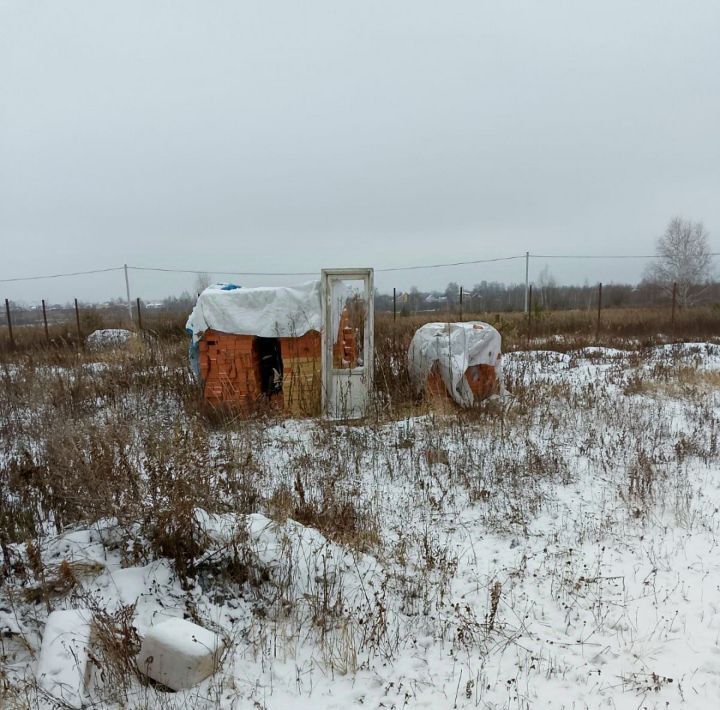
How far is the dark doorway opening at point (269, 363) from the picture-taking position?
23.7ft

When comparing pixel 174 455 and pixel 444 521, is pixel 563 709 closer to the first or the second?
pixel 444 521

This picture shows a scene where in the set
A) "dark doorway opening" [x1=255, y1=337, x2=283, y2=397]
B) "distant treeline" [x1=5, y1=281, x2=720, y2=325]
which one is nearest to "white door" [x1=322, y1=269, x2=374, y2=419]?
"dark doorway opening" [x1=255, y1=337, x2=283, y2=397]

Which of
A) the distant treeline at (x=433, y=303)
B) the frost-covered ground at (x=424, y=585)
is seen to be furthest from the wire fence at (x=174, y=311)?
the frost-covered ground at (x=424, y=585)

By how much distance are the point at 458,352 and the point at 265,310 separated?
2736 mm

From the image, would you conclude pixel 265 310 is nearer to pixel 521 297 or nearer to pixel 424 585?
pixel 424 585

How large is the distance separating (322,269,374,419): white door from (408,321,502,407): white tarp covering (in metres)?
0.94

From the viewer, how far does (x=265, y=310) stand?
263 inches

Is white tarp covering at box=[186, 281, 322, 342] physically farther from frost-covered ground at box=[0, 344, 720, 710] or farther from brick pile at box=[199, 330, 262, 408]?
frost-covered ground at box=[0, 344, 720, 710]

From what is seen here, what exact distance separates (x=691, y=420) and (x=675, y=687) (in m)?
5.00

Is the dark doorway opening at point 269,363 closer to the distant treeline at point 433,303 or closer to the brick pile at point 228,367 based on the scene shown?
the brick pile at point 228,367

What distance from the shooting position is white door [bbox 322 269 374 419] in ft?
21.8

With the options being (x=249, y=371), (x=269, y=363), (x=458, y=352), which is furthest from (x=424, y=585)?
(x=269, y=363)

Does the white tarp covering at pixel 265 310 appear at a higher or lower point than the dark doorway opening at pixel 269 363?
higher

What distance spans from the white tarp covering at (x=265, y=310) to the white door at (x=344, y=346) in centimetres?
20
